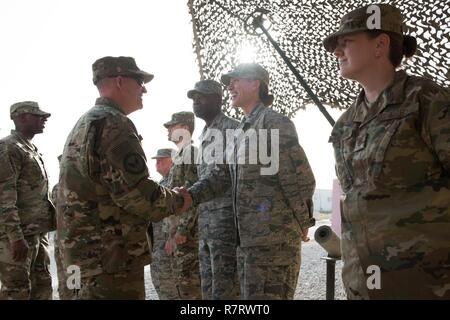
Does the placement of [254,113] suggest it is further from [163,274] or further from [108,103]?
[163,274]

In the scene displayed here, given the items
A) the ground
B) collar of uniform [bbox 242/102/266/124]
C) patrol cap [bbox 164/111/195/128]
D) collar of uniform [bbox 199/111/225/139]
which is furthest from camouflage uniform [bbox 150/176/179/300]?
collar of uniform [bbox 242/102/266/124]

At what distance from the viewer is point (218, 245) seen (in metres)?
4.00

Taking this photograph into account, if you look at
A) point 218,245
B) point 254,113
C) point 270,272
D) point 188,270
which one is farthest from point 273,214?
point 188,270

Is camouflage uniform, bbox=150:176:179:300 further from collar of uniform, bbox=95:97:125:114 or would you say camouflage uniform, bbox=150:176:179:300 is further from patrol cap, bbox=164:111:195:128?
collar of uniform, bbox=95:97:125:114

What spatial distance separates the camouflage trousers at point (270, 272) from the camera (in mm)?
3379

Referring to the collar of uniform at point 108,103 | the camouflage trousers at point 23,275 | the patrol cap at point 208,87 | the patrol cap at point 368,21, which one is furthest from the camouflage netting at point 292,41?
the camouflage trousers at point 23,275

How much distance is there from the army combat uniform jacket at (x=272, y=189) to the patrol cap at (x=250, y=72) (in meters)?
0.33

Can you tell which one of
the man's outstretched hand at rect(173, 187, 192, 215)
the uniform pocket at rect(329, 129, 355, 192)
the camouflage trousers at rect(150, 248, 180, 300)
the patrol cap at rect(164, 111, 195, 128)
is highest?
the patrol cap at rect(164, 111, 195, 128)

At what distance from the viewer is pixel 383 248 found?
2033 millimetres

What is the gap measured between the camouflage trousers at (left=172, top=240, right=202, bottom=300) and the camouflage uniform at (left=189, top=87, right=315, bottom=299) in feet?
4.02

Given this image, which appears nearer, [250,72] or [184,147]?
[250,72]

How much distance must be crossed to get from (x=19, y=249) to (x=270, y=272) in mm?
2625

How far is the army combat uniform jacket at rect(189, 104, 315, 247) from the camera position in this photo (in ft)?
11.4
